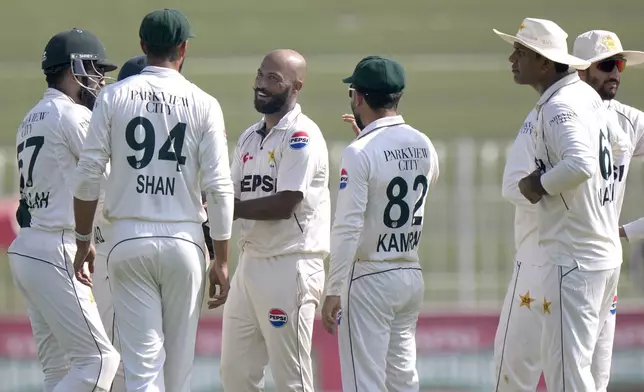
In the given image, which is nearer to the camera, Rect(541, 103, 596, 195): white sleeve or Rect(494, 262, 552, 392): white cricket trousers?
Rect(541, 103, 596, 195): white sleeve

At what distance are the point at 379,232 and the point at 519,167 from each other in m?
0.92

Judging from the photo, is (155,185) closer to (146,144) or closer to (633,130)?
(146,144)

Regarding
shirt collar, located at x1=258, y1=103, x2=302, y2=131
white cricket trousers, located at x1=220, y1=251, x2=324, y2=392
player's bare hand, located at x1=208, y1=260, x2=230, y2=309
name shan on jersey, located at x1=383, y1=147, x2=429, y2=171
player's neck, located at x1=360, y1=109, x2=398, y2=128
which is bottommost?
white cricket trousers, located at x1=220, y1=251, x2=324, y2=392

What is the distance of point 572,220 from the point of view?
17.9ft

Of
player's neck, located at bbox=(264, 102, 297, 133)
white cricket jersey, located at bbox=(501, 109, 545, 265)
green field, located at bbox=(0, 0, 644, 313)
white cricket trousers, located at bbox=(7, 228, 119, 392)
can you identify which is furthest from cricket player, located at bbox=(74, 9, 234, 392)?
green field, located at bbox=(0, 0, 644, 313)

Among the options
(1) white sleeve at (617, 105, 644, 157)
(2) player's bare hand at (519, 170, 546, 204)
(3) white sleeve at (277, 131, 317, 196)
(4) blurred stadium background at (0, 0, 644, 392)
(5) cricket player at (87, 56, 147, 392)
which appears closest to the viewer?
(2) player's bare hand at (519, 170, 546, 204)

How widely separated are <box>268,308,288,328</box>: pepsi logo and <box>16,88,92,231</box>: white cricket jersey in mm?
1098

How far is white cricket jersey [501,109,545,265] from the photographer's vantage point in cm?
610

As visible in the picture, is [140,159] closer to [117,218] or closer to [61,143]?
[117,218]

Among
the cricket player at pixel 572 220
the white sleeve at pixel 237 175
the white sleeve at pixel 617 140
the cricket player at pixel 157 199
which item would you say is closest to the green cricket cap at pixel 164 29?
the cricket player at pixel 157 199

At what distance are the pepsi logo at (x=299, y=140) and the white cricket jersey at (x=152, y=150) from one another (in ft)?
2.38

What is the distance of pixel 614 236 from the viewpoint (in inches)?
220

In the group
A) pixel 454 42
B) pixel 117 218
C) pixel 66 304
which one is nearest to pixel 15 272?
pixel 66 304

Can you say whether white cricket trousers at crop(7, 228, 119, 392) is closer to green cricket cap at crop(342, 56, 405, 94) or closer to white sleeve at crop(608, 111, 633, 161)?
green cricket cap at crop(342, 56, 405, 94)
